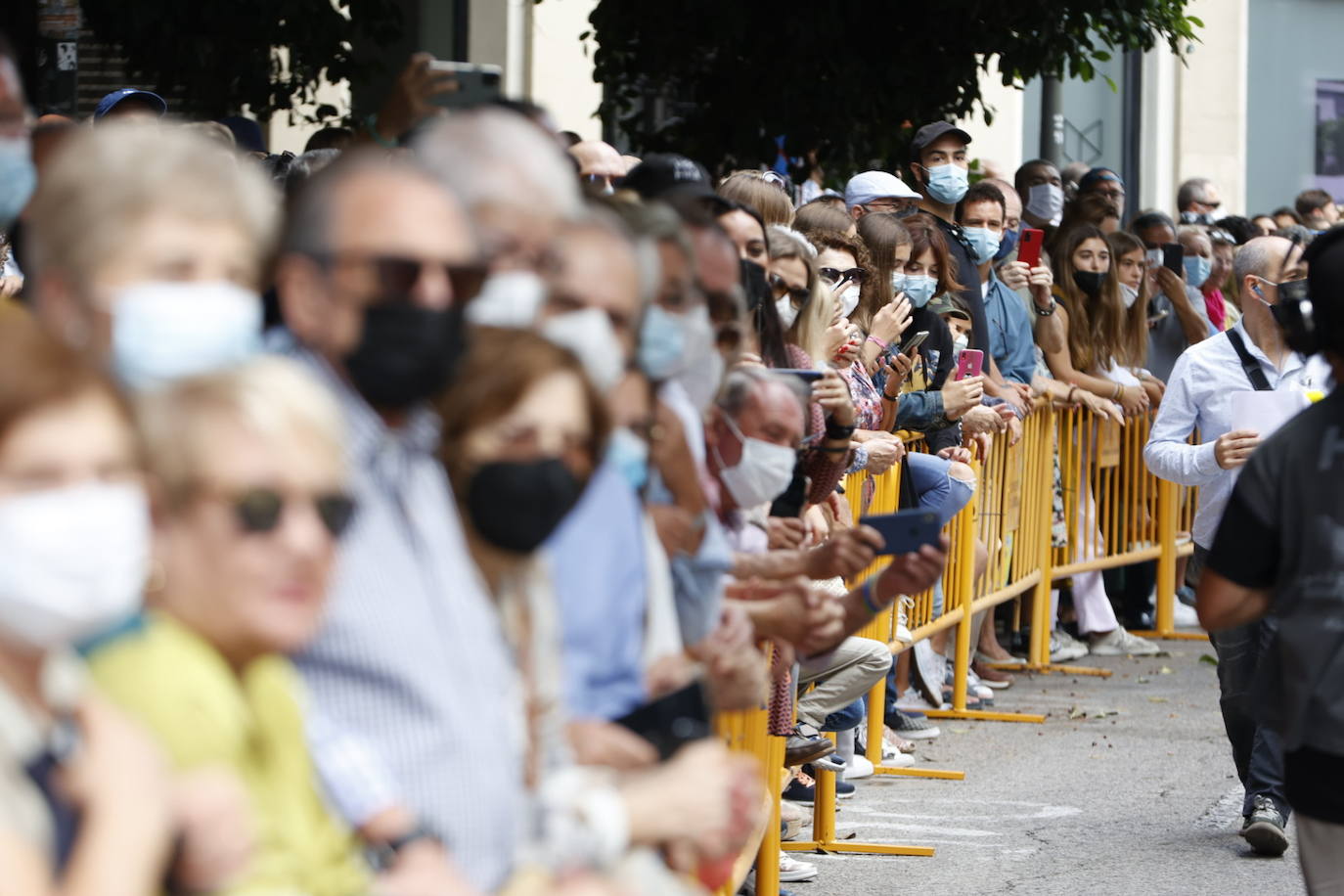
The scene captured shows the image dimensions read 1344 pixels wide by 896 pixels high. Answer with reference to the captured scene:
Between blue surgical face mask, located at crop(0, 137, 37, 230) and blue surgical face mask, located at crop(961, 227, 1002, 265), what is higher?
blue surgical face mask, located at crop(961, 227, 1002, 265)

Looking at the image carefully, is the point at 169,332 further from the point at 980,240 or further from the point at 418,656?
the point at 980,240

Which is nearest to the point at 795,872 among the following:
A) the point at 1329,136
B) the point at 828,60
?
the point at 828,60

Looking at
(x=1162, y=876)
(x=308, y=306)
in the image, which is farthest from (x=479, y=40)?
(x=308, y=306)

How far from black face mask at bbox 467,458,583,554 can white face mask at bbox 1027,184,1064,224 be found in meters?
10.2

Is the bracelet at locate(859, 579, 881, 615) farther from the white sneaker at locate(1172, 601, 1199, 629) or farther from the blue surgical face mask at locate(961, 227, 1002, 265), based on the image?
the white sneaker at locate(1172, 601, 1199, 629)

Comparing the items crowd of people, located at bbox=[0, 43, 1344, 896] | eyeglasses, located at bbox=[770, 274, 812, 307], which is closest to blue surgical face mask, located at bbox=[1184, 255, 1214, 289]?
eyeglasses, located at bbox=[770, 274, 812, 307]

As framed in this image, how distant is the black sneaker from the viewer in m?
7.14

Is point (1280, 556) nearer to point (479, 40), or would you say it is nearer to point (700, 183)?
point (700, 183)

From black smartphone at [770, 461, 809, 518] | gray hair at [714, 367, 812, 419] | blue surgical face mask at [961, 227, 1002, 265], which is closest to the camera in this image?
gray hair at [714, 367, 812, 419]

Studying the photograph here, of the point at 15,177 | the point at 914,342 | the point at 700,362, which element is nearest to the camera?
the point at 15,177

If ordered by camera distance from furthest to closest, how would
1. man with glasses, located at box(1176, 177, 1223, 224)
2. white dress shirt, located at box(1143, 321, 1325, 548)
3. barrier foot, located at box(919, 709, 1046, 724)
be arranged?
man with glasses, located at box(1176, 177, 1223, 224)
barrier foot, located at box(919, 709, 1046, 724)
white dress shirt, located at box(1143, 321, 1325, 548)

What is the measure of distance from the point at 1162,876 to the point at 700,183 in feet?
10.6

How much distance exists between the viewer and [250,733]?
89.7 inches

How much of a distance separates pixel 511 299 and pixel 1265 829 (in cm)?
492
